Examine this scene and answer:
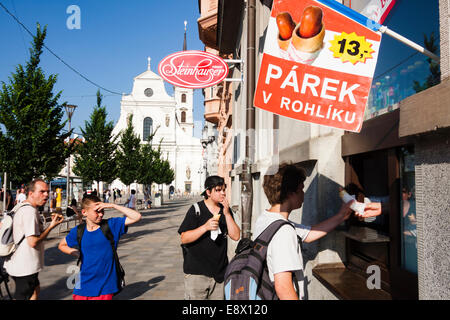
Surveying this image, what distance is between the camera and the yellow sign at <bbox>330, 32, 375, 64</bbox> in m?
2.36

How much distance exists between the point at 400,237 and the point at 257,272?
1460mm

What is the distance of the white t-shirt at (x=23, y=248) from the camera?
13.0ft

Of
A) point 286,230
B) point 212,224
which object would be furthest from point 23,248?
point 286,230

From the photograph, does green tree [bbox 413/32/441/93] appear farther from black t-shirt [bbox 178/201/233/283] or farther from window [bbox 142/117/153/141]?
window [bbox 142/117/153/141]

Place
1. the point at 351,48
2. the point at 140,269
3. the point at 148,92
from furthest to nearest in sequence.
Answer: the point at 148,92
the point at 140,269
the point at 351,48

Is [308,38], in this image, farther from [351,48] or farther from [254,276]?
[254,276]

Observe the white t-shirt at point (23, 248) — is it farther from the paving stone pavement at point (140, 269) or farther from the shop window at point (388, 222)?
the shop window at point (388, 222)

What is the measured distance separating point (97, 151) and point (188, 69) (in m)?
16.4

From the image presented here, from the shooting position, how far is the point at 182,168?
76.1m

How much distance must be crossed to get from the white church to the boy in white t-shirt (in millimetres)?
64424

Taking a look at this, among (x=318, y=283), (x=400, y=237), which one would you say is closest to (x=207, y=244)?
(x=318, y=283)

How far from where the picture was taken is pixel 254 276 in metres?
2.01

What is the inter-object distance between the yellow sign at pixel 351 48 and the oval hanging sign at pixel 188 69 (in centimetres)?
514
